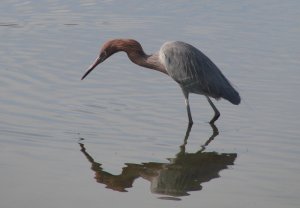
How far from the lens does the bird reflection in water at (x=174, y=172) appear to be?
26.8 ft

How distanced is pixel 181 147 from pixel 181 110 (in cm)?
162

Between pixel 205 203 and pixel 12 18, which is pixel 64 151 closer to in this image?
pixel 205 203

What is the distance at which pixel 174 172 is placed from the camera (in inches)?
343

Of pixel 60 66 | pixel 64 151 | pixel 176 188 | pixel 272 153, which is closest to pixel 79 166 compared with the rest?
pixel 64 151

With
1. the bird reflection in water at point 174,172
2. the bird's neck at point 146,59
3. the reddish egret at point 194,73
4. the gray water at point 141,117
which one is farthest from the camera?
the bird's neck at point 146,59

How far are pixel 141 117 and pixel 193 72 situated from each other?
92 centimetres

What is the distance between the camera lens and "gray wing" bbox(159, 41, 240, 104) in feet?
35.8

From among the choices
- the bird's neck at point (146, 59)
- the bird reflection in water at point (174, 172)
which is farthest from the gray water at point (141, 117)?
the bird's neck at point (146, 59)

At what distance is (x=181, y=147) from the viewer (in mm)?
9602

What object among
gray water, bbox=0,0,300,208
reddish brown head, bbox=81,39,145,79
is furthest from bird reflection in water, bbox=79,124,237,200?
reddish brown head, bbox=81,39,145,79

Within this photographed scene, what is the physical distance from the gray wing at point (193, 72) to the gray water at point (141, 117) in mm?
333

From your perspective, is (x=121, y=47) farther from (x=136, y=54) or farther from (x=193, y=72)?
(x=193, y=72)

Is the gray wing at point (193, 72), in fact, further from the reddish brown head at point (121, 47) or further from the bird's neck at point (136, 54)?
the reddish brown head at point (121, 47)

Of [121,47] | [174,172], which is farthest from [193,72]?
[174,172]
